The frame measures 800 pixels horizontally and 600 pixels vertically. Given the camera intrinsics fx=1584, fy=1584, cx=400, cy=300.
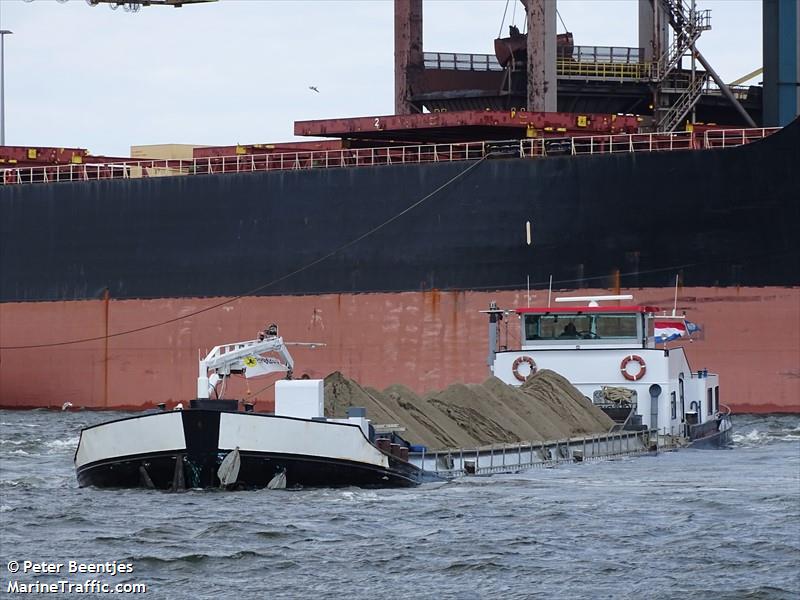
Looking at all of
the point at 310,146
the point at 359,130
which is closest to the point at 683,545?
the point at 359,130

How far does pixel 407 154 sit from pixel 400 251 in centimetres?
319

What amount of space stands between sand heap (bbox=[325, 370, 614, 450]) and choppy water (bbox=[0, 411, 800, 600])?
1.48 metres

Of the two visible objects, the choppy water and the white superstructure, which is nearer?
the choppy water

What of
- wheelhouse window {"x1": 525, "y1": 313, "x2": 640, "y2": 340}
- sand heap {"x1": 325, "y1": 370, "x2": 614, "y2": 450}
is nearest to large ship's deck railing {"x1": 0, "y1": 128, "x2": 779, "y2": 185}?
wheelhouse window {"x1": 525, "y1": 313, "x2": 640, "y2": 340}

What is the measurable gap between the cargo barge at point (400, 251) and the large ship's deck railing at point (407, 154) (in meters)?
0.19

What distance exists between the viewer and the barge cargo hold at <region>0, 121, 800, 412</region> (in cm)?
3797

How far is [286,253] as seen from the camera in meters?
42.1

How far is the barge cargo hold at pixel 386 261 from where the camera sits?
125 feet

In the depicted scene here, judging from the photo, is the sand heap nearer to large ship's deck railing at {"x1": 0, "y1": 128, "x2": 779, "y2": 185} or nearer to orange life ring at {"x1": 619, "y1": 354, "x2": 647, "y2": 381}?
orange life ring at {"x1": 619, "y1": 354, "x2": 647, "y2": 381}

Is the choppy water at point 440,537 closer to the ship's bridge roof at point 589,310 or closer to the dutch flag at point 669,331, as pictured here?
the ship's bridge roof at point 589,310

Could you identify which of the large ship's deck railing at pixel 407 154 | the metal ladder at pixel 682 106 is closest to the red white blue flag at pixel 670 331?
the large ship's deck railing at pixel 407 154

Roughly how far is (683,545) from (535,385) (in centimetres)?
1095

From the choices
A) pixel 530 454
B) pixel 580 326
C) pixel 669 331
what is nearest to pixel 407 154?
pixel 669 331

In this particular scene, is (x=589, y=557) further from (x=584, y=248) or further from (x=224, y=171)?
(x=224, y=171)
